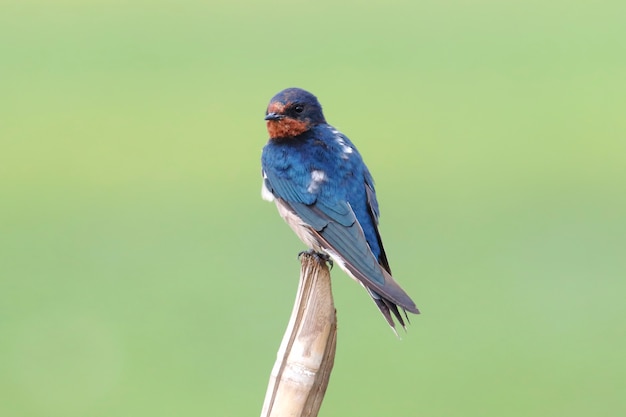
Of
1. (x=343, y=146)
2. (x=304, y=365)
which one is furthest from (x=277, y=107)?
(x=304, y=365)

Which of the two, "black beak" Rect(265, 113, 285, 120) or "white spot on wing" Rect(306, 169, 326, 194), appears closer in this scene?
"white spot on wing" Rect(306, 169, 326, 194)

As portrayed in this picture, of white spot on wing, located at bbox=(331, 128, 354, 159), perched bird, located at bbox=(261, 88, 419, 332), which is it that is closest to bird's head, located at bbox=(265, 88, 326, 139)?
perched bird, located at bbox=(261, 88, 419, 332)

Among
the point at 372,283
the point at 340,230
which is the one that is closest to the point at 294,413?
the point at 372,283

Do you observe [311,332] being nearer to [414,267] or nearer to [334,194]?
[334,194]

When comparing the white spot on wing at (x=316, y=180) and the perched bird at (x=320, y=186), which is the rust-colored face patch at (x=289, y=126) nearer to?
the perched bird at (x=320, y=186)

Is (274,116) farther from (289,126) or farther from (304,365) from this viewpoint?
(304,365)

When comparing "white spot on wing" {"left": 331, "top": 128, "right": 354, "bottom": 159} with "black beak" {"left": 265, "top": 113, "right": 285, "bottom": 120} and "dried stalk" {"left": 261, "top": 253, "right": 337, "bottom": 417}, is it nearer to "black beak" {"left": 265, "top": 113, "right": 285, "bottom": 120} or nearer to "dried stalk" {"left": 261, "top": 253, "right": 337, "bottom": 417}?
"black beak" {"left": 265, "top": 113, "right": 285, "bottom": 120}

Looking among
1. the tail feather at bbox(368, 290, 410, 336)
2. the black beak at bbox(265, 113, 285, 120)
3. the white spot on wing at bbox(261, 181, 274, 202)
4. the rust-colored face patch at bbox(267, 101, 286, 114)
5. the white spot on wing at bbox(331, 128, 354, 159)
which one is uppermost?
the rust-colored face patch at bbox(267, 101, 286, 114)
